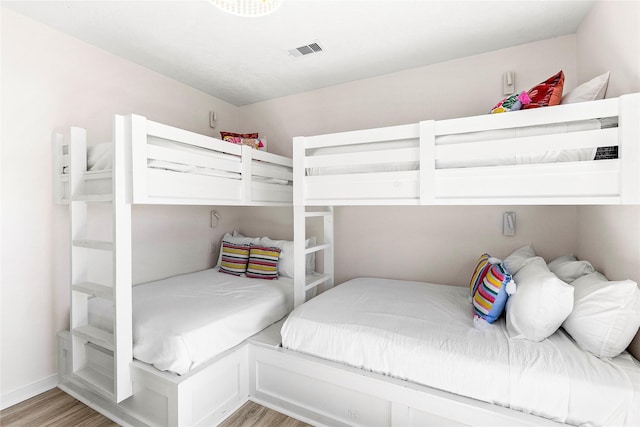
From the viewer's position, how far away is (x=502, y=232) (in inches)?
95.3

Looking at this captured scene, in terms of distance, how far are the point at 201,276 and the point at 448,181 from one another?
2299 millimetres

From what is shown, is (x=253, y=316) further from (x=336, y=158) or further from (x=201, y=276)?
(x=336, y=158)

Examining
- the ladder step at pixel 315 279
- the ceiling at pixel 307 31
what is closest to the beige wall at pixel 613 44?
the ceiling at pixel 307 31

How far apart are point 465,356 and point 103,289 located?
2008 mm

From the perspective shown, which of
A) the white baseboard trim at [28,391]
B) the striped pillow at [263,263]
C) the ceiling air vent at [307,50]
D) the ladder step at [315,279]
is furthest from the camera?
the striped pillow at [263,263]

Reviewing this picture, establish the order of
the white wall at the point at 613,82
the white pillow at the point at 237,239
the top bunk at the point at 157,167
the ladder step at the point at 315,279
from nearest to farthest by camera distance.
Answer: the white wall at the point at 613,82 → the top bunk at the point at 157,167 → the ladder step at the point at 315,279 → the white pillow at the point at 237,239

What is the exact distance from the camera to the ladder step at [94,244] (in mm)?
1734

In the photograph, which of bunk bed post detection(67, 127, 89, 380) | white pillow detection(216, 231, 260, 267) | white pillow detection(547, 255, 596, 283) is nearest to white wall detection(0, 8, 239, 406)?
bunk bed post detection(67, 127, 89, 380)

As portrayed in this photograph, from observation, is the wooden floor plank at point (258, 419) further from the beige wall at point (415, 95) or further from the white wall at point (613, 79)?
the beige wall at point (415, 95)

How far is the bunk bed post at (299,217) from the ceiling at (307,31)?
0.82 m

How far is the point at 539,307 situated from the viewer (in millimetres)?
1394

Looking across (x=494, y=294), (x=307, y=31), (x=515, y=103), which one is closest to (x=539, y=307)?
(x=494, y=294)

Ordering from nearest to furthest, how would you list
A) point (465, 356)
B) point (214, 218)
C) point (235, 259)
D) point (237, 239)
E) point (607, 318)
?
point (607, 318) → point (465, 356) → point (235, 259) → point (237, 239) → point (214, 218)

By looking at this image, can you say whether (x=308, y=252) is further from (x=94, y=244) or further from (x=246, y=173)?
(x=94, y=244)
